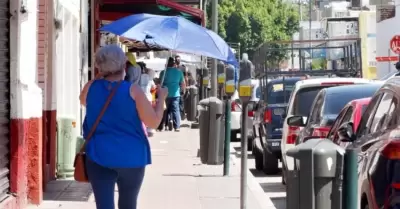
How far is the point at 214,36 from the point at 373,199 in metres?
4.29

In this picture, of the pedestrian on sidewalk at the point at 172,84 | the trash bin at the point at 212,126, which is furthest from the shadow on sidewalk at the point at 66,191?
the pedestrian on sidewalk at the point at 172,84

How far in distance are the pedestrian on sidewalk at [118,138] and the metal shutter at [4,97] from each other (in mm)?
2504

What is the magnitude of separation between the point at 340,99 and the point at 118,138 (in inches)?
240

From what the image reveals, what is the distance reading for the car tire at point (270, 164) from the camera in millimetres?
15587

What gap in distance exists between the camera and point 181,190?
12312 mm

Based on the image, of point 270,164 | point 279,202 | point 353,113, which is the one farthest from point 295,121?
point 270,164

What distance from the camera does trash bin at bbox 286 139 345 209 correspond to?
483 centimetres

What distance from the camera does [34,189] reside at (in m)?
9.88

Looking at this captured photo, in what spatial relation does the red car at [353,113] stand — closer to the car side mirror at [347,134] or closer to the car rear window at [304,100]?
the car side mirror at [347,134]

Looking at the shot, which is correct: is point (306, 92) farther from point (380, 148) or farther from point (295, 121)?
point (380, 148)

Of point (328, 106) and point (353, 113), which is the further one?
point (328, 106)

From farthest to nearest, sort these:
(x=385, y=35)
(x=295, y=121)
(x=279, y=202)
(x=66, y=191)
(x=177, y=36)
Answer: (x=385, y=35)
(x=279, y=202)
(x=295, y=121)
(x=66, y=191)
(x=177, y=36)

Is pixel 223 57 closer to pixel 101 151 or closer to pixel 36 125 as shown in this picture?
pixel 36 125

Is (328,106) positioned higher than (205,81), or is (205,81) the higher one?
(205,81)
